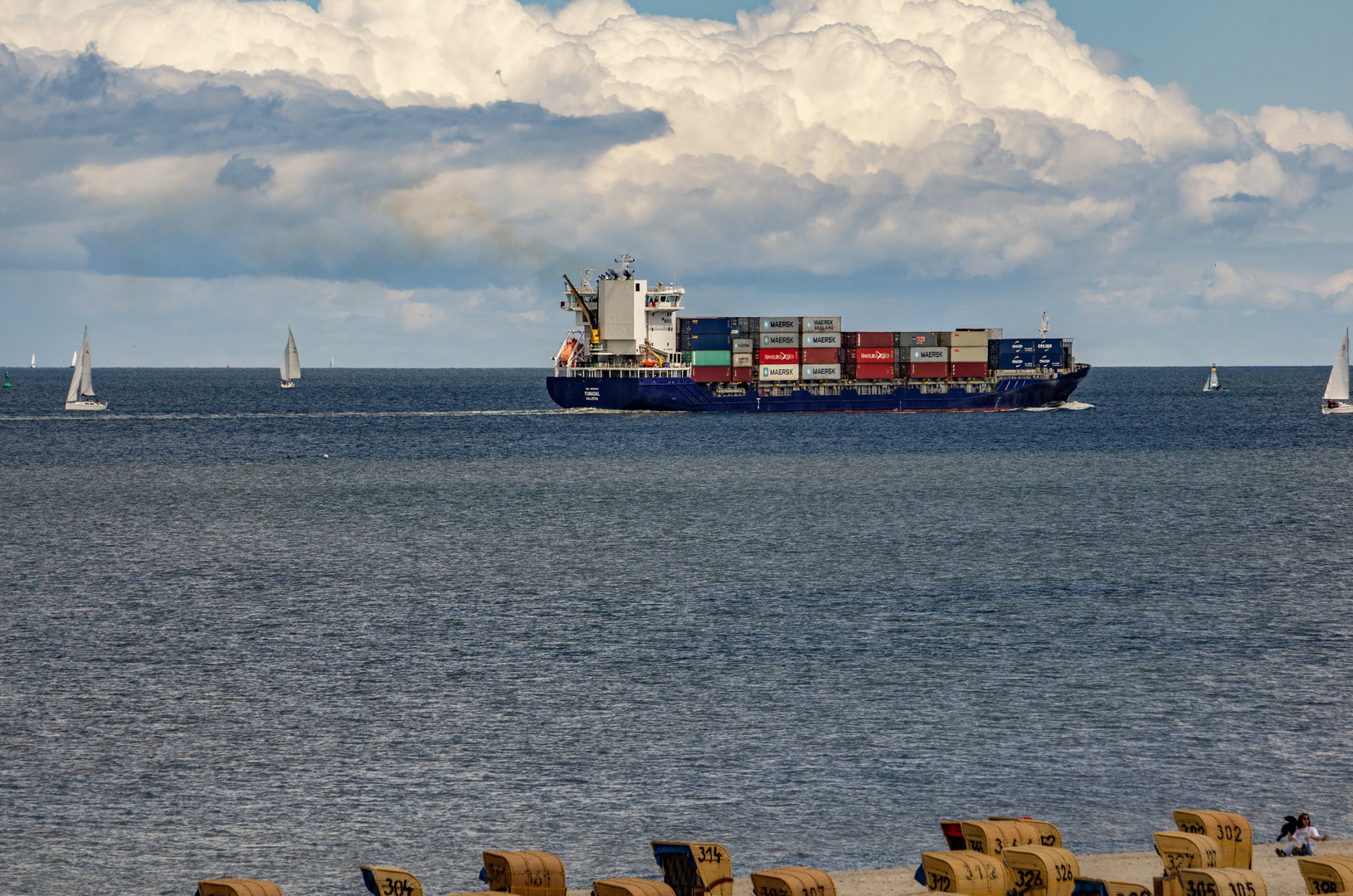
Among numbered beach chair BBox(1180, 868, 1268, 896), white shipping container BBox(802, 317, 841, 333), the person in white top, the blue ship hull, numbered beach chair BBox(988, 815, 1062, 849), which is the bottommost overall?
the person in white top

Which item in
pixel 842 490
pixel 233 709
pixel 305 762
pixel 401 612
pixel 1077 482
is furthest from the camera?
pixel 1077 482

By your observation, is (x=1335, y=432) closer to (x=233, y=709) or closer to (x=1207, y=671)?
(x=1207, y=671)

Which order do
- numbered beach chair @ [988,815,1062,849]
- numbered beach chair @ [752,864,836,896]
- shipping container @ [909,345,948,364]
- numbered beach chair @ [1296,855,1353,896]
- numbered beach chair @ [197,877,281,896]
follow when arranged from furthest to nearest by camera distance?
1. shipping container @ [909,345,948,364]
2. numbered beach chair @ [988,815,1062,849]
3. numbered beach chair @ [1296,855,1353,896]
4. numbered beach chair @ [752,864,836,896]
5. numbered beach chair @ [197,877,281,896]

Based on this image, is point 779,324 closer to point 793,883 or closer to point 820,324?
point 820,324

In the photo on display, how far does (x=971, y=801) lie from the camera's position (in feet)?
84.5

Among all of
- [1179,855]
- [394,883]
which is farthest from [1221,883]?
[394,883]

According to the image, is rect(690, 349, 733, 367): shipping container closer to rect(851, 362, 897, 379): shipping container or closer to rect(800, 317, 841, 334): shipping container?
rect(800, 317, 841, 334): shipping container

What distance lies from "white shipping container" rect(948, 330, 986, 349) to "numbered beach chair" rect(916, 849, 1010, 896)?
462ft

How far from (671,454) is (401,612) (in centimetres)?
7081

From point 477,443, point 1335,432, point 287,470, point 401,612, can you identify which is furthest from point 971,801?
point 1335,432

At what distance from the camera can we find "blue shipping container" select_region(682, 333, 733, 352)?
146 meters

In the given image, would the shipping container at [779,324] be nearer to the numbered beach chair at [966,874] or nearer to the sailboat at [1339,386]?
the sailboat at [1339,386]

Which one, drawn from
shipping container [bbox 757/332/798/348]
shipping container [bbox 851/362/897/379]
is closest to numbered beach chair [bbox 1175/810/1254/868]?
shipping container [bbox 757/332/798/348]

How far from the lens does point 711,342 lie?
147 m
